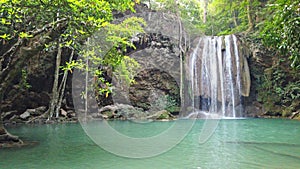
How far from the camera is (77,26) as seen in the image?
5.53 meters

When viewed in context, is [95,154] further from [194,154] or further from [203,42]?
[203,42]

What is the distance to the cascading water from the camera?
655 inches

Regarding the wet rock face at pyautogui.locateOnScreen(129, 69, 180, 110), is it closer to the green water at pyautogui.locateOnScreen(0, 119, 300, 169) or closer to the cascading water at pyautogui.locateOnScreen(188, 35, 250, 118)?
the cascading water at pyautogui.locateOnScreen(188, 35, 250, 118)

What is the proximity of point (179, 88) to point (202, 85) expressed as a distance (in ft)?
4.77

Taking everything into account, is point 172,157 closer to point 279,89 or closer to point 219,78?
point 219,78

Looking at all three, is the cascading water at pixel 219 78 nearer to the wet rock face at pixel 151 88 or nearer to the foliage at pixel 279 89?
the foliage at pixel 279 89

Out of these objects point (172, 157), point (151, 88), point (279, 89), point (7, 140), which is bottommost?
point (172, 157)

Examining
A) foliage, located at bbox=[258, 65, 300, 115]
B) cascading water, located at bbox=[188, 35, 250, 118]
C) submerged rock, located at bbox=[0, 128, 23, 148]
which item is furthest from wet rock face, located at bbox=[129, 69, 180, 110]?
submerged rock, located at bbox=[0, 128, 23, 148]

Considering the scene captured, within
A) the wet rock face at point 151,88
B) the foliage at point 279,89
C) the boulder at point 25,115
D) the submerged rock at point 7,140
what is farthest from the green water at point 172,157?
the wet rock face at point 151,88

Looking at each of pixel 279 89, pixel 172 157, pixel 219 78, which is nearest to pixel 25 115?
pixel 172 157

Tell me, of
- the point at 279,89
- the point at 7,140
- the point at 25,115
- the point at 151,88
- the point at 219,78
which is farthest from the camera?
the point at 151,88

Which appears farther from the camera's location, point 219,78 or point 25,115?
point 219,78

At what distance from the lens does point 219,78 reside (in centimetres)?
1712

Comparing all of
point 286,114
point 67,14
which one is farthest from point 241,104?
point 67,14
